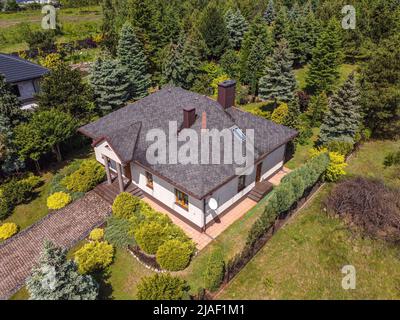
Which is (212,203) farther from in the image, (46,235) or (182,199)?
(46,235)

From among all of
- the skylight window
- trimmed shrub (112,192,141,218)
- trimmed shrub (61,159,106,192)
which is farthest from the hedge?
trimmed shrub (61,159,106,192)

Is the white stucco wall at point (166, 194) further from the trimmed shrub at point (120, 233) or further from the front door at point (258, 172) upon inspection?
the front door at point (258, 172)

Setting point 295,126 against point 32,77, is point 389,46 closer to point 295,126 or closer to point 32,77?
point 295,126

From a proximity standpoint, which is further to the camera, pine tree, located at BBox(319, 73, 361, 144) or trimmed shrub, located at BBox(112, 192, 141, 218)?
pine tree, located at BBox(319, 73, 361, 144)

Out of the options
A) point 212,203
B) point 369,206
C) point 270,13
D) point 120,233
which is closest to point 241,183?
point 212,203

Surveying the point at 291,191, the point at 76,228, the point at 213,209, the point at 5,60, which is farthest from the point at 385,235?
the point at 5,60

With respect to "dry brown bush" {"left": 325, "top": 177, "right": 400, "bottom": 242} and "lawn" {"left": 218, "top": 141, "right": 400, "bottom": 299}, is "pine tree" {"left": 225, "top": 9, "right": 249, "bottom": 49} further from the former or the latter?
"lawn" {"left": 218, "top": 141, "right": 400, "bottom": 299}
